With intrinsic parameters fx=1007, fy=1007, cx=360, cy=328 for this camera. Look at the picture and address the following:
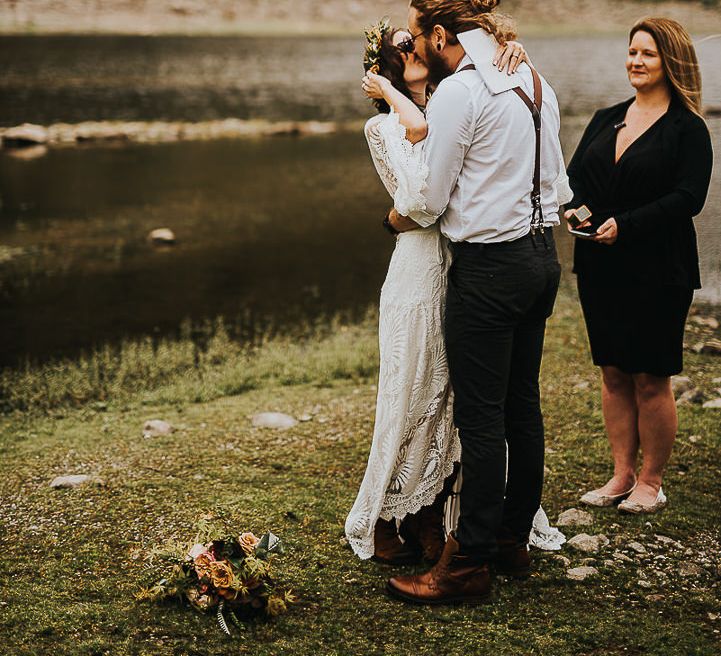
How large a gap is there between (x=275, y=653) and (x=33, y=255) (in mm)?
8301

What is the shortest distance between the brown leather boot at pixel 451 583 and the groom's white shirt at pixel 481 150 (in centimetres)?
113

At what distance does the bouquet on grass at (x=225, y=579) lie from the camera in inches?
134

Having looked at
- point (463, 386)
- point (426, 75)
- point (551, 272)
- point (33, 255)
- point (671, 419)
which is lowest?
point (33, 255)

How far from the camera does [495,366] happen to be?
11.3ft

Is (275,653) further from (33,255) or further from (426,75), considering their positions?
(33,255)

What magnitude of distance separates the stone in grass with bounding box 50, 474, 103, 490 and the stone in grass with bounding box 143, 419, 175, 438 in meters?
0.79

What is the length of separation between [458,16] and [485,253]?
77 cm

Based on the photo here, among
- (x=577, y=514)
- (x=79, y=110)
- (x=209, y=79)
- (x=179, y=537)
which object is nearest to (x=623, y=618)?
(x=577, y=514)

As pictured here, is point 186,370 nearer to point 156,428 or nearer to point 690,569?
point 156,428

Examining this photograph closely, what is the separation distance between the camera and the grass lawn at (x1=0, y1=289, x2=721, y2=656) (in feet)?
11.0

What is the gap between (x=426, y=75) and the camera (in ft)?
11.5

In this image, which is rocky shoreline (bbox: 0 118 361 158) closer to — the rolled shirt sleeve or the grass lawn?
the grass lawn

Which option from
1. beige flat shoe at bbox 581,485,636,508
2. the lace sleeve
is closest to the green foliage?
beige flat shoe at bbox 581,485,636,508

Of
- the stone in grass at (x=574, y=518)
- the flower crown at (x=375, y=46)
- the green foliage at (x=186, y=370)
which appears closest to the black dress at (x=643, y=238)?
the stone in grass at (x=574, y=518)
